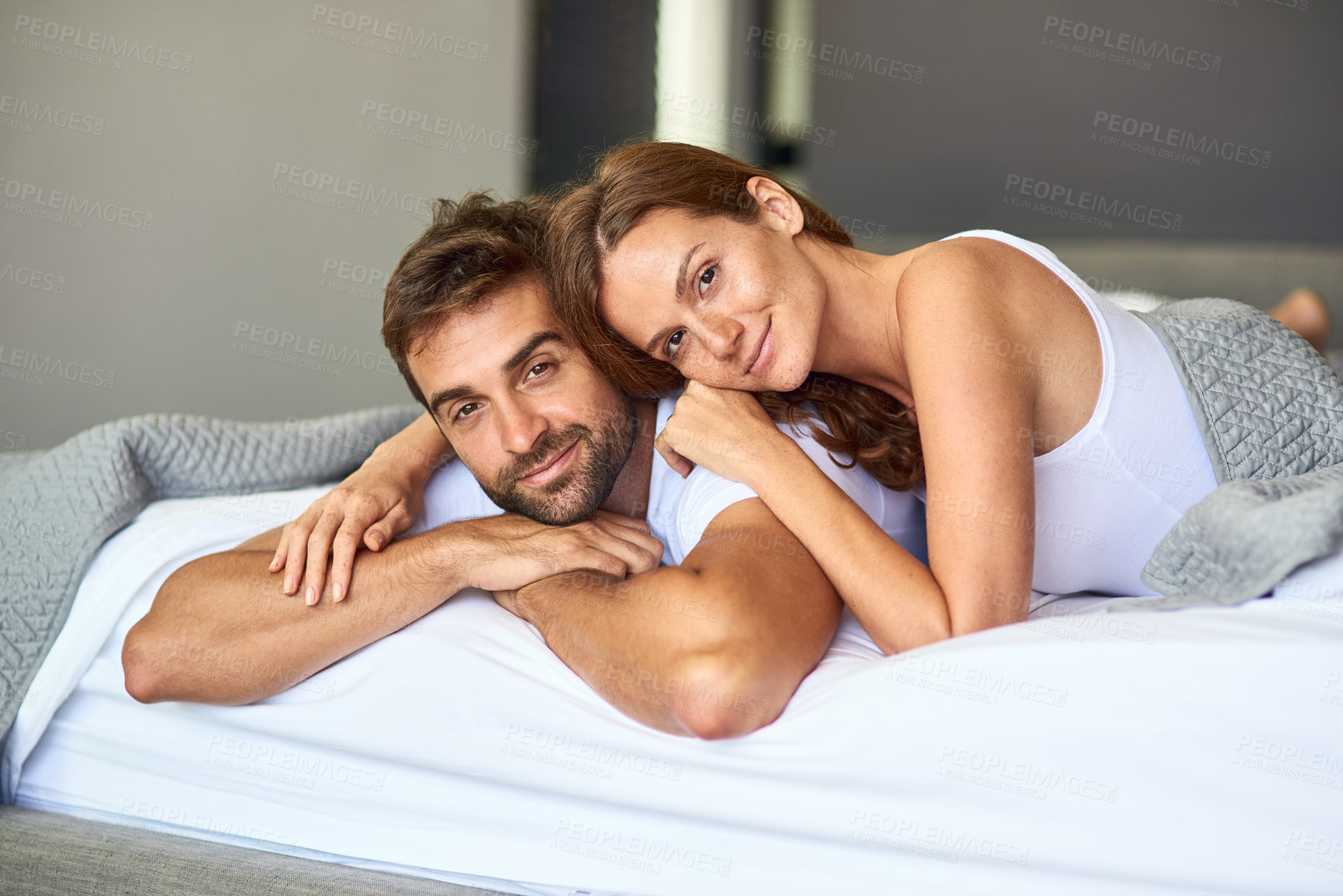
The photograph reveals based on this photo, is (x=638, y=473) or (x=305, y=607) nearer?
(x=305, y=607)

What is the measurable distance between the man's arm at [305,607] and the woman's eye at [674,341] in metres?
0.28

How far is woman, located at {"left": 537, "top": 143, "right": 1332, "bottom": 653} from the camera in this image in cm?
109

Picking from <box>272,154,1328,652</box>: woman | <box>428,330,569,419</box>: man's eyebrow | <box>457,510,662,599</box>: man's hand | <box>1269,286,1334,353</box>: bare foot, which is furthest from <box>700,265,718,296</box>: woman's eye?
<box>1269,286,1334,353</box>: bare foot

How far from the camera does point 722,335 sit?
1260 millimetres

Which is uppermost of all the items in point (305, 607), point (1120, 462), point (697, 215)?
point (697, 215)

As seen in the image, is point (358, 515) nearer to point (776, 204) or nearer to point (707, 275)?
point (707, 275)

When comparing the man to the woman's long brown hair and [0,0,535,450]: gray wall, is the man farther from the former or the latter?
[0,0,535,450]: gray wall

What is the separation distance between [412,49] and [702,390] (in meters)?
2.72

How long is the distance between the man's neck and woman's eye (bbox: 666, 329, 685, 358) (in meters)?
0.23

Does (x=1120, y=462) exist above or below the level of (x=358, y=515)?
above

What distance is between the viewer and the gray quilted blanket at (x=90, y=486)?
137 cm

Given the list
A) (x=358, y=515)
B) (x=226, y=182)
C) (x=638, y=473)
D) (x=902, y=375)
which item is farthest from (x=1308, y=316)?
(x=226, y=182)

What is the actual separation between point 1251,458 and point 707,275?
2.44 feet

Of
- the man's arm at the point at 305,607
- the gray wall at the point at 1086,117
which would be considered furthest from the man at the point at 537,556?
the gray wall at the point at 1086,117
